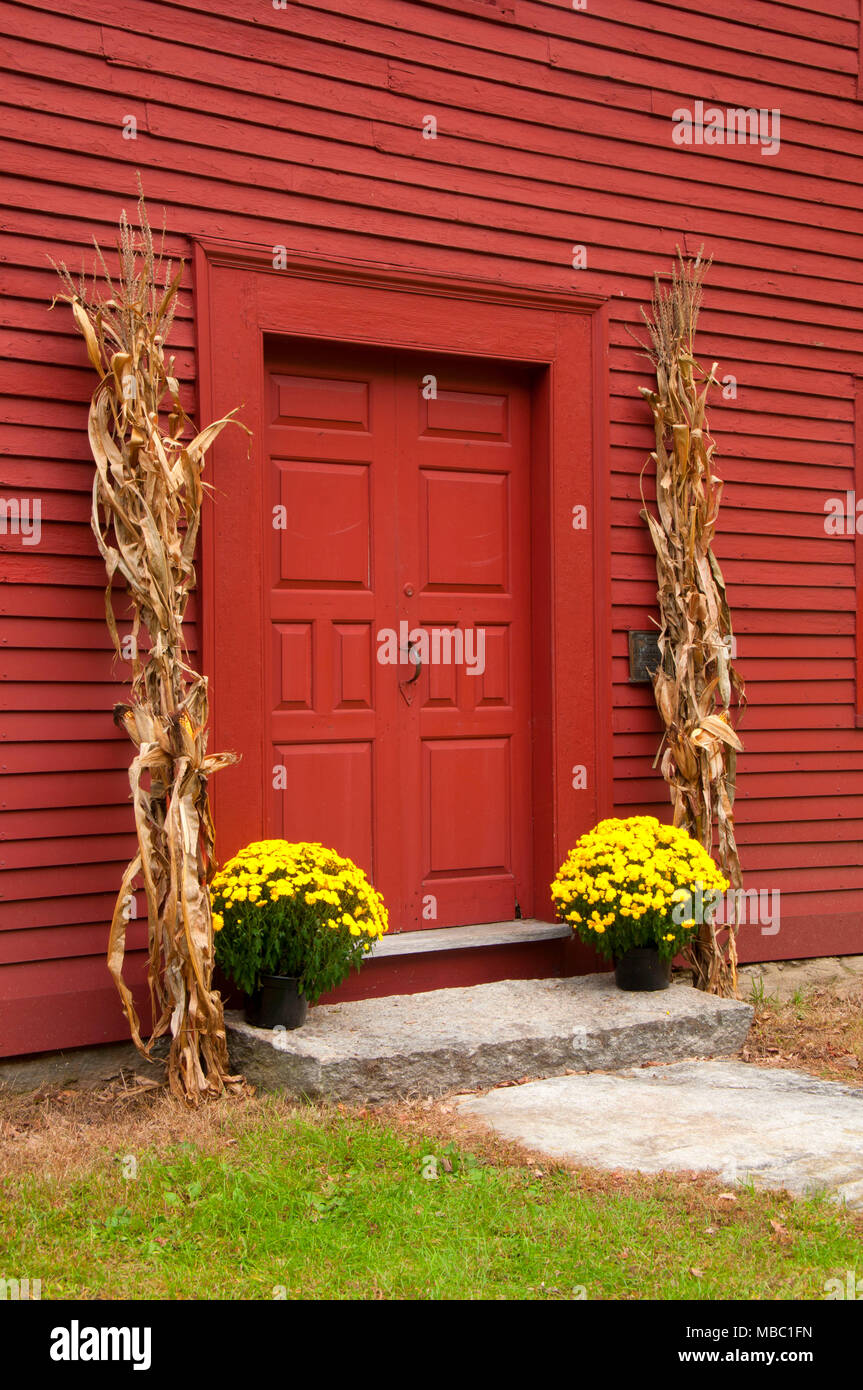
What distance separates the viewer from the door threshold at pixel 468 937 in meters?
5.01

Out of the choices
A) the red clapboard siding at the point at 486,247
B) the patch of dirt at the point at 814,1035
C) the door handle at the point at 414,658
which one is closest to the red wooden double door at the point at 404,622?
the door handle at the point at 414,658

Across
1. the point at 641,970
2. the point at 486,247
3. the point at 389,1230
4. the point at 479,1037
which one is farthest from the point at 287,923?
the point at 486,247

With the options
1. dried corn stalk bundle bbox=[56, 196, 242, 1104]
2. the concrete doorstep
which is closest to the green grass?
the concrete doorstep

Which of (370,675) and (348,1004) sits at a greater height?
(370,675)

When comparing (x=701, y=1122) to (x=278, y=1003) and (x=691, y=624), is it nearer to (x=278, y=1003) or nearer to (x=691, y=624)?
(x=278, y=1003)

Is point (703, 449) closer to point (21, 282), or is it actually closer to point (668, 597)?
point (668, 597)

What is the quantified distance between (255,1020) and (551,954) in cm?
145

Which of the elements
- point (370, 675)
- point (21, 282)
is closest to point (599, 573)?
point (370, 675)

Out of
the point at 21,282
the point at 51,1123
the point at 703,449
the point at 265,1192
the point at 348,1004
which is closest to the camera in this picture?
the point at 265,1192

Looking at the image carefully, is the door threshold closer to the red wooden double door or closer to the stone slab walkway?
the red wooden double door

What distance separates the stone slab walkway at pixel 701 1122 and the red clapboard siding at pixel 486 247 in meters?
1.37

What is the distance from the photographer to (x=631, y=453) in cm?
569

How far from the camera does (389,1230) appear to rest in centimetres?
320
